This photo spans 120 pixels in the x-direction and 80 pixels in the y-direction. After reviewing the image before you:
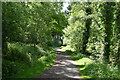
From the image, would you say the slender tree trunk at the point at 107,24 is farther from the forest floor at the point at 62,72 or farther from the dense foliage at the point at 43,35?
the forest floor at the point at 62,72

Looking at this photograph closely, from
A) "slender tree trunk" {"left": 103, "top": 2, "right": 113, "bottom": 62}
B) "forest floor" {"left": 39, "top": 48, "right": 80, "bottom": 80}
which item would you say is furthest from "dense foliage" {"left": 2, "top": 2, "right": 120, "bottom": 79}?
"forest floor" {"left": 39, "top": 48, "right": 80, "bottom": 80}

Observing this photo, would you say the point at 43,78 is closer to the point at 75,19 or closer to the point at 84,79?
the point at 84,79

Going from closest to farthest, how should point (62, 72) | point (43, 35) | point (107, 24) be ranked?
1. point (62, 72)
2. point (107, 24)
3. point (43, 35)

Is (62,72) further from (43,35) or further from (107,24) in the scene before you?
(43,35)

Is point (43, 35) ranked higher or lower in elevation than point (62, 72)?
higher

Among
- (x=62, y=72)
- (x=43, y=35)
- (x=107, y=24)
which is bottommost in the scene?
(x=62, y=72)

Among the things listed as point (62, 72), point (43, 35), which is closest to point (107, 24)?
point (62, 72)

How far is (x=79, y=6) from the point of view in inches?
993

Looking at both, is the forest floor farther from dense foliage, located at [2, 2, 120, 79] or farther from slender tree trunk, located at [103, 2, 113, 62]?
slender tree trunk, located at [103, 2, 113, 62]

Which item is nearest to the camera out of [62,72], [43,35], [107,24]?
[62,72]

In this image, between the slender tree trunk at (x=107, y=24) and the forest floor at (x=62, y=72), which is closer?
the forest floor at (x=62, y=72)

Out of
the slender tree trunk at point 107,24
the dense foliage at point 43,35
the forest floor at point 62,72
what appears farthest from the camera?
the slender tree trunk at point 107,24

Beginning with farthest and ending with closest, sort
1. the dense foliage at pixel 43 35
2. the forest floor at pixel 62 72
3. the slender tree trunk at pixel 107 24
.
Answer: the slender tree trunk at pixel 107 24, the forest floor at pixel 62 72, the dense foliage at pixel 43 35

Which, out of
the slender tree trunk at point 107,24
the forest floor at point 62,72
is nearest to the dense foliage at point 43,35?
the slender tree trunk at point 107,24
